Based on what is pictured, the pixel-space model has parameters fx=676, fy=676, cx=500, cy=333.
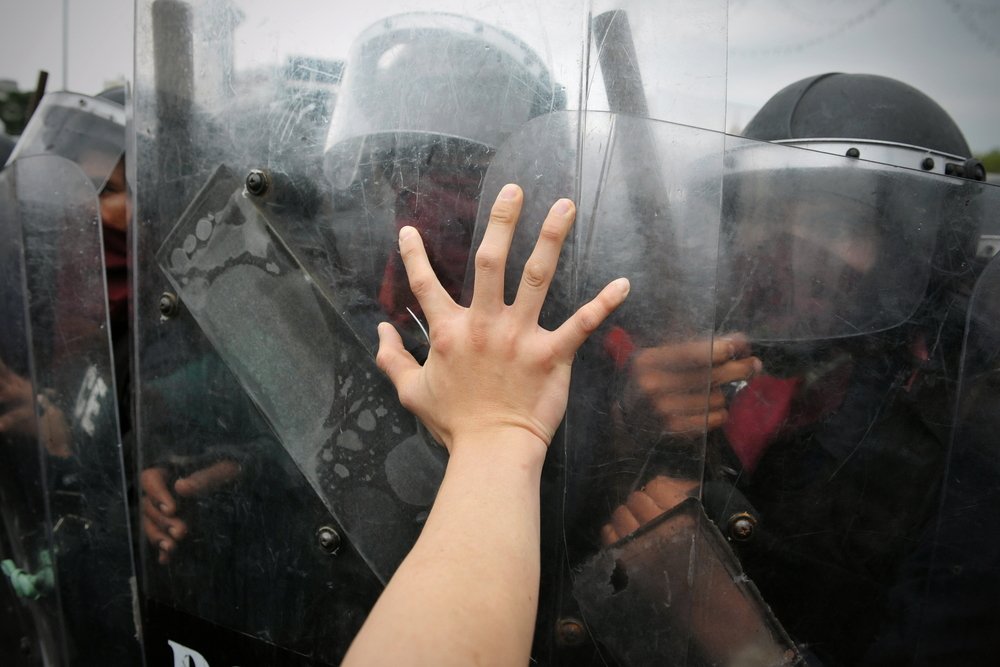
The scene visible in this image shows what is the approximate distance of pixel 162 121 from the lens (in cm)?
123

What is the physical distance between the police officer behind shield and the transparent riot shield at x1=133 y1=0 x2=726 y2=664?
18 centimetres

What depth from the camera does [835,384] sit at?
104 cm

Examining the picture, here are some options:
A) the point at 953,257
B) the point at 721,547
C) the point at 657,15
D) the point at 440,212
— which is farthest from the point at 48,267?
the point at 953,257

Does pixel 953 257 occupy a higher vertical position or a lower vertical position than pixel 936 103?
lower

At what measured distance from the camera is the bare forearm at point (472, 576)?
2.50 feet

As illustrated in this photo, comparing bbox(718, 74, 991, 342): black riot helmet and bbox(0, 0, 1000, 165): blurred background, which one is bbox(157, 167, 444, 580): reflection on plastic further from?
bbox(718, 74, 991, 342): black riot helmet

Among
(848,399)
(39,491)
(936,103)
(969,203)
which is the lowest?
(39,491)

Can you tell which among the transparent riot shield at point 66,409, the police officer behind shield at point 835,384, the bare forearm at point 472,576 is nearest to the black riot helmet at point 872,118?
the police officer behind shield at point 835,384

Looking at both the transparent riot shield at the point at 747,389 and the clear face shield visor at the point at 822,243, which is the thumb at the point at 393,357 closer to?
the transparent riot shield at the point at 747,389

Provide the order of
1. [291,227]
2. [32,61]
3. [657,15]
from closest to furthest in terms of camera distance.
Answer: [657,15] → [291,227] → [32,61]

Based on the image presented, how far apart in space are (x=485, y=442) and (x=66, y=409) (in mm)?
953

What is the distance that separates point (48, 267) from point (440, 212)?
84 cm

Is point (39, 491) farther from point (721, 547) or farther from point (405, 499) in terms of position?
point (721, 547)

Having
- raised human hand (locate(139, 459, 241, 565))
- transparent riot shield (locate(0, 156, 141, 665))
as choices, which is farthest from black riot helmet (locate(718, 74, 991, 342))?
transparent riot shield (locate(0, 156, 141, 665))
